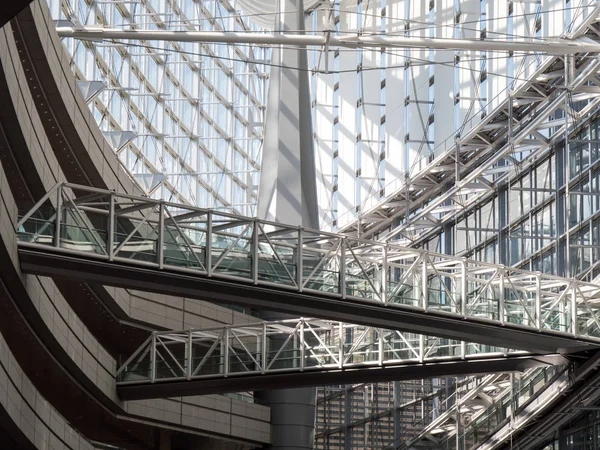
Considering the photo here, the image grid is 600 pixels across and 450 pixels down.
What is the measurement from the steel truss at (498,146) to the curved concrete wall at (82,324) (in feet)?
26.8

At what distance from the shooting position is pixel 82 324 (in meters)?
33.7

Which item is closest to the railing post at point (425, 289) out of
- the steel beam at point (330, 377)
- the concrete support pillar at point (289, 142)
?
the steel beam at point (330, 377)

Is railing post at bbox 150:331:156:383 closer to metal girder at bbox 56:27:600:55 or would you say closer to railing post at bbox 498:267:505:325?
metal girder at bbox 56:27:600:55

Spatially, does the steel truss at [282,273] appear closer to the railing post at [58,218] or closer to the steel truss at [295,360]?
the railing post at [58,218]

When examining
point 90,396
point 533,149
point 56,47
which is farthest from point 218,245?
point 533,149

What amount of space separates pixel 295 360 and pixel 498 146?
1147 cm

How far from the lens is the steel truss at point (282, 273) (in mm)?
25312

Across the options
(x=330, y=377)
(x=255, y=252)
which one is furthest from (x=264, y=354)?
(x=255, y=252)

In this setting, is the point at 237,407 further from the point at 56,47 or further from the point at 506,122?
the point at 56,47

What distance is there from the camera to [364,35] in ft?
109

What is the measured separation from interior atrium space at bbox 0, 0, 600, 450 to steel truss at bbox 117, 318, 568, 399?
0.08 m

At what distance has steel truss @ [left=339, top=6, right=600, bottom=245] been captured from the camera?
1410 inches

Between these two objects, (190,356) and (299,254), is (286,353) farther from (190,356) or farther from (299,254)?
(299,254)

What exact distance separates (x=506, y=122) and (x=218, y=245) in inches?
620
